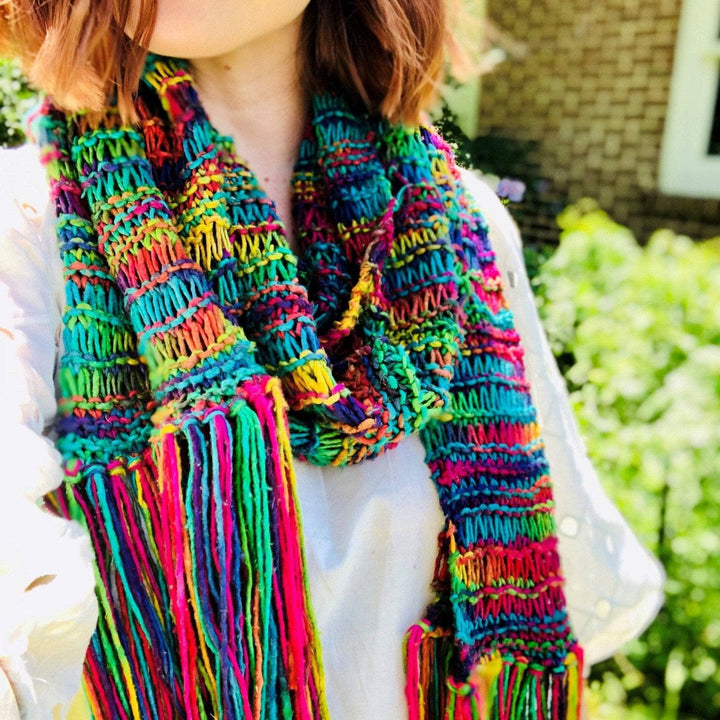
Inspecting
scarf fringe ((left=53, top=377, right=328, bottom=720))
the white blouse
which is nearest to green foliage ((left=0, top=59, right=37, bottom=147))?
the white blouse

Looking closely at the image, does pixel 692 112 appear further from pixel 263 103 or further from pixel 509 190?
pixel 263 103

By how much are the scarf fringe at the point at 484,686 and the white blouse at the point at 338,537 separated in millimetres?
24

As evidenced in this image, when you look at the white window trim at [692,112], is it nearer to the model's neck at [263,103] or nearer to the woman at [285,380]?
the woman at [285,380]

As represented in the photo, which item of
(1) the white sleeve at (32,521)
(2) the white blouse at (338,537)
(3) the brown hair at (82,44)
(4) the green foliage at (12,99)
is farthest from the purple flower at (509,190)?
(4) the green foliage at (12,99)

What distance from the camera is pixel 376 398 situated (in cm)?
91

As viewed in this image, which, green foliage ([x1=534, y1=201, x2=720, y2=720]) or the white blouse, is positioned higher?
the white blouse

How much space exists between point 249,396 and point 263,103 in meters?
0.43

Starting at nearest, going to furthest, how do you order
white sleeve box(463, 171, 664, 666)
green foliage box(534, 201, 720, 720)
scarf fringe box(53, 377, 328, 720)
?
1. scarf fringe box(53, 377, 328, 720)
2. white sleeve box(463, 171, 664, 666)
3. green foliage box(534, 201, 720, 720)

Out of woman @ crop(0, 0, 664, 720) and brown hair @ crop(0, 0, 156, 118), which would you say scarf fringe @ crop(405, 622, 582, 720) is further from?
brown hair @ crop(0, 0, 156, 118)

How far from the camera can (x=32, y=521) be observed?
621mm

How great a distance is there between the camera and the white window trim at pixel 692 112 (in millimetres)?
3947

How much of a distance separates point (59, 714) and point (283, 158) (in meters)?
0.70

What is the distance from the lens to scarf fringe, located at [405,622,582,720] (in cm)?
97

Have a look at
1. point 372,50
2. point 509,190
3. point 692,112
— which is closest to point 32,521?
point 372,50
